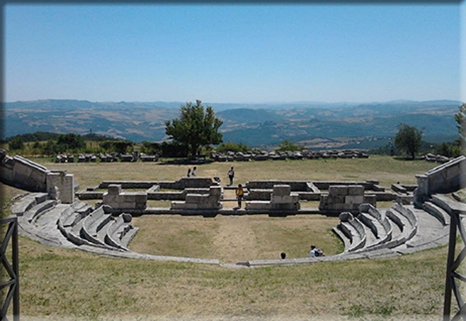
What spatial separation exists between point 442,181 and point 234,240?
952cm

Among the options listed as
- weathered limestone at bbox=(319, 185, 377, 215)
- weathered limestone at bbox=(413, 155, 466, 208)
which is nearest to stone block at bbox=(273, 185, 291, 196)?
weathered limestone at bbox=(319, 185, 377, 215)

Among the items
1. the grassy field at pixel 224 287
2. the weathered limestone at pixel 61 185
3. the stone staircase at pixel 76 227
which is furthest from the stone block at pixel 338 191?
the weathered limestone at pixel 61 185

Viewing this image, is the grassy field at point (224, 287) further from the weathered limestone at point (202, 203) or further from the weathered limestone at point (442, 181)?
the weathered limestone at point (442, 181)

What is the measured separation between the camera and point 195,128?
35.8 metres

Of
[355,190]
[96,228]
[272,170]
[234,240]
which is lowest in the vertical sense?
[234,240]

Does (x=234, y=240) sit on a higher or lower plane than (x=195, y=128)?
lower

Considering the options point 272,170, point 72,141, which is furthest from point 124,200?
point 72,141

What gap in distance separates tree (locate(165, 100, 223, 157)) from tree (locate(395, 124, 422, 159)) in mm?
16866

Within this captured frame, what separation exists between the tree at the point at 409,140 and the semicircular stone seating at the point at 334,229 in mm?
22426

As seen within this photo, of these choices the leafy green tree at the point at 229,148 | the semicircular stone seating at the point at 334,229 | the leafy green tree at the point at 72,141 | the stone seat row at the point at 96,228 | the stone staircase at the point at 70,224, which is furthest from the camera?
the leafy green tree at the point at 72,141

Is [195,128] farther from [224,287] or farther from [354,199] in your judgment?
[224,287]

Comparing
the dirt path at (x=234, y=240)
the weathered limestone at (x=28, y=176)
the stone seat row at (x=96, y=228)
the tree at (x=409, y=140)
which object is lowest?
the dirt path at (x=234, y=240)

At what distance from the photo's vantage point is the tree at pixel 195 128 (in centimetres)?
3588

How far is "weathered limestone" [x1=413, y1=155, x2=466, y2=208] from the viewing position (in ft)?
57.3
